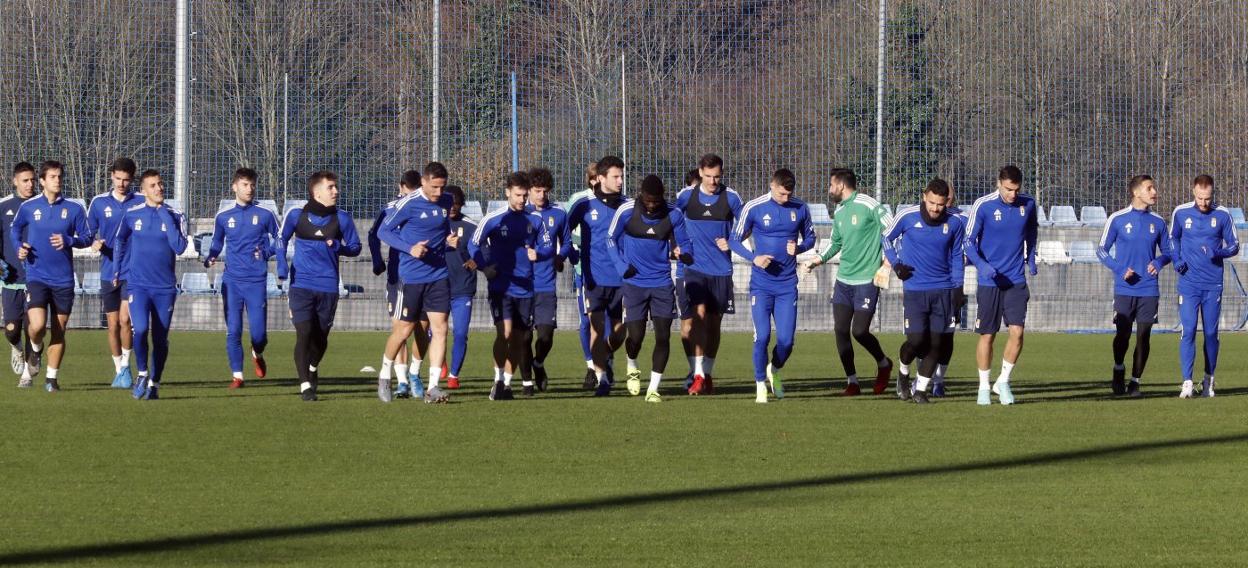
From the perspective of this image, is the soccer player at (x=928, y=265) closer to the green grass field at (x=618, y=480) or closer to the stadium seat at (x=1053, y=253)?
→ the green grass field at (x=618, y=480)

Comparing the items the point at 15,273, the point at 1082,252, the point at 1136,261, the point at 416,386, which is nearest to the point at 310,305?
the point at 416,386

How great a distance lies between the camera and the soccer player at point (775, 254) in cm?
1552

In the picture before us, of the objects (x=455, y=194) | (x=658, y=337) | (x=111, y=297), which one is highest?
(x=455, y=194)

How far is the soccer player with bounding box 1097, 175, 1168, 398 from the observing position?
16953mm

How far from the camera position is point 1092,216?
30.1 metres

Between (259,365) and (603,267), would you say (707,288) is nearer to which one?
(603,267)

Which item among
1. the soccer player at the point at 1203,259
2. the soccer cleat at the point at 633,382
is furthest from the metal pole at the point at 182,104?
the soccer player at the point at 1203,259

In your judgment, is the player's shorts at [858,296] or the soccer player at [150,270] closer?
the soccer player at [150,270]

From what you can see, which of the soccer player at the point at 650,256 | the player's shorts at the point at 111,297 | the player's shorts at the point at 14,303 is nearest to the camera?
the soccer player at the point at 650,256

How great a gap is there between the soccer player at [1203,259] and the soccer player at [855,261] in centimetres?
291

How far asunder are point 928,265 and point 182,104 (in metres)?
16.6

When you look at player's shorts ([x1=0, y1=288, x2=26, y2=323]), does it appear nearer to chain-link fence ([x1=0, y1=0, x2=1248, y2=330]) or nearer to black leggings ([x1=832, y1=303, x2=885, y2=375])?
black leggings ([x1=832, y1=303, x2=885, y2=375])

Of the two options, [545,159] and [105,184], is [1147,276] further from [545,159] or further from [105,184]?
[105,184]

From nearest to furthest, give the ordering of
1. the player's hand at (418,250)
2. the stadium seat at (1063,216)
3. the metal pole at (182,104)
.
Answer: the player's hand at (418,250) < the metal pole at (182,104) < the stadium seat at (1063,216)
